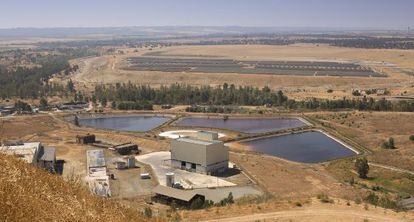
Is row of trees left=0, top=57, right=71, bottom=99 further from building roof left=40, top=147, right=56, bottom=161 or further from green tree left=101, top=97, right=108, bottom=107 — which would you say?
building roof left=40, top=147, right=56, bottom=161

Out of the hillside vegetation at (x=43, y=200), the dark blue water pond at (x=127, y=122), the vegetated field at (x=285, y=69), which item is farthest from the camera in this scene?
the vegetated field at (x=285, y=69)

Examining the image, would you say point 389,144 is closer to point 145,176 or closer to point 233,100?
point 145,176

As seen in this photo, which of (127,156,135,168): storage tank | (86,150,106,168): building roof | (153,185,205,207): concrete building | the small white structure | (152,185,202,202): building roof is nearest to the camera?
(153,185,205,207): concrete building

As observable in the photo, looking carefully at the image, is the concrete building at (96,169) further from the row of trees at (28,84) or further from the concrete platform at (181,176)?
the row of trees at (28,84)

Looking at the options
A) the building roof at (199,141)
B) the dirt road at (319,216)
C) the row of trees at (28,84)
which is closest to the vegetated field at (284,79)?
the row of trees at (28,84)

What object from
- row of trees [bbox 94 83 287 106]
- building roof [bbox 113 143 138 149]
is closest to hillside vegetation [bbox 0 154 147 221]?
building roof [bbox 113 143 138 149]

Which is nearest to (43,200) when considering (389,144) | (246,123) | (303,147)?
(303,147)
